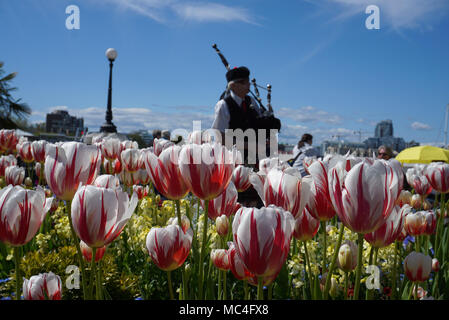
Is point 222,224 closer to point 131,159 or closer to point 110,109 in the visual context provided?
point 131,159

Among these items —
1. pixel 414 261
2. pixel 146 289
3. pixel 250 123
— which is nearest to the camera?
pixel 414 261

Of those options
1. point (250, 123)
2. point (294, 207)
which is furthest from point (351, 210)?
point (250, 123)

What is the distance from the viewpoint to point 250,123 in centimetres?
459

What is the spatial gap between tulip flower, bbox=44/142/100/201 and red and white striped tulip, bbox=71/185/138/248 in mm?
178

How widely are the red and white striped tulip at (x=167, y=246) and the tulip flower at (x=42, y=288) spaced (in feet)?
0.92

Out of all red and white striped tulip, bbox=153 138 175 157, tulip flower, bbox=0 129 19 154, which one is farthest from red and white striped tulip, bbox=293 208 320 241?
tulip flower, bbox=0 129 19 154

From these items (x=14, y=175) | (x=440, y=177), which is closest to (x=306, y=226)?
(x=440, y=177)

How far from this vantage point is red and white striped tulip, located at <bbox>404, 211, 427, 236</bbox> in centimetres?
188

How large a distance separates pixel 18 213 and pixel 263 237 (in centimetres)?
61

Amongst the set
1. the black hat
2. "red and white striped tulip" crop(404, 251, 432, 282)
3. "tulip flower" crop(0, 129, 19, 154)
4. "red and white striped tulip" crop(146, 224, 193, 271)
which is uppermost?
the black hat

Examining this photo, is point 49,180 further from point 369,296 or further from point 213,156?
point 369,296

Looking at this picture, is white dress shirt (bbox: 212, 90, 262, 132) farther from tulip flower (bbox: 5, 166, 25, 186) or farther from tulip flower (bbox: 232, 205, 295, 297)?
tulip flower (bbox: 232, 205, 295, 297)
